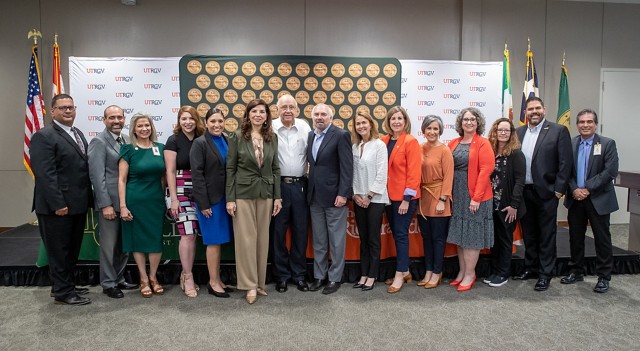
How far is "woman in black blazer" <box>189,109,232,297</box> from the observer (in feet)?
9.59

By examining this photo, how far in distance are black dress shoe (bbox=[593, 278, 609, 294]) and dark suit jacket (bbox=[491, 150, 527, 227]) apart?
3.10 ft

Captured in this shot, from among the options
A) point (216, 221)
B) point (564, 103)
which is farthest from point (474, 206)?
point (564, 103)

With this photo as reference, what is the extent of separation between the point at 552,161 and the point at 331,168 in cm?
191

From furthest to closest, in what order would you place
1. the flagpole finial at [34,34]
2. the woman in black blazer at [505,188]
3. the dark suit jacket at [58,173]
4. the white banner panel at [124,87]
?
the white banner panel at [124,87]
the flagpole finial at [34,34]
the woman in black blazer at [505,188]
the dark suit jacket at [58,173]

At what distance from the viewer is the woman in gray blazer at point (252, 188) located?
294 cm

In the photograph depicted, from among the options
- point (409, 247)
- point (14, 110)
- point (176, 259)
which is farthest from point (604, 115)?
point (14, 110)

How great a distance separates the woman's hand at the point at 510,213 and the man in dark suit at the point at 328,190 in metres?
1.38

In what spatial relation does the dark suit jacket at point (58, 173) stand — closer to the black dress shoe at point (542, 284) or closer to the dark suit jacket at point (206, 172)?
the dark suit jacket at point (206, 172)

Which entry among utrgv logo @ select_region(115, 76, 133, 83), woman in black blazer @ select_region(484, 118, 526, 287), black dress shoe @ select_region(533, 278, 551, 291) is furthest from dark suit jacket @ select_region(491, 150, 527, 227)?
utrgv logo @ select_region(115, 76, 133, 83)

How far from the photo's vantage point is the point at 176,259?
3.54 m

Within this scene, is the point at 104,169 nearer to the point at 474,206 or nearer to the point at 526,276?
the point at 474,206

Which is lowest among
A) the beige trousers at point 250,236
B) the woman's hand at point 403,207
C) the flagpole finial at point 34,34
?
the beige trousers at point 250,236

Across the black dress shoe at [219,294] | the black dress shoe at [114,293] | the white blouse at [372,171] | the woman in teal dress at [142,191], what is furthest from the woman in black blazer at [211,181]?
the white blouse at [372,171]

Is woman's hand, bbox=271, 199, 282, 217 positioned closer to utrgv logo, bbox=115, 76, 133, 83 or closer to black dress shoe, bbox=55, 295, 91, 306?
black dress shoe, bbox=55, 295, 91, 306
